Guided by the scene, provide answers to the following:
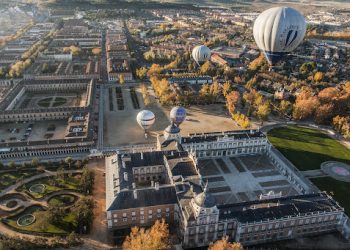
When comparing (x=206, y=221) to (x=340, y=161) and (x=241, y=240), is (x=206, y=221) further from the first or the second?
(x=340, y=161)

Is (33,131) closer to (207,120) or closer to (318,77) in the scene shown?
(207,120)

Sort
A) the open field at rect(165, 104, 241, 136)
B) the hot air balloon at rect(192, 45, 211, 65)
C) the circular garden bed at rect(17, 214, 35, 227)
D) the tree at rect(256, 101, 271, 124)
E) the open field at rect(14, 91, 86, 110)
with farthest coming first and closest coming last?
the hot air balloon at rect(192, 45, 211, 65), the open field at rect(14, 91, 86, 110), the tree at rect(256, 101, 271, 124), the open field at rect(165, 104, 241, 136), the circular garden bed at rect(17, 214, 35, 227)

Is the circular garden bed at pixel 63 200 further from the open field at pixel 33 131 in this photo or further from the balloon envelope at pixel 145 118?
the balloon envelope at pixel 145 118

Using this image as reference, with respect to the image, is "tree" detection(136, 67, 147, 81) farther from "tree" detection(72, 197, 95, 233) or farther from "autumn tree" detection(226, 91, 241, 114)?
"tree" detection(72, 197, 95, 233)

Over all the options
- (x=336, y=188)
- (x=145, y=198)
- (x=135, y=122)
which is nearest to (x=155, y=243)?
(x=145, y=198)

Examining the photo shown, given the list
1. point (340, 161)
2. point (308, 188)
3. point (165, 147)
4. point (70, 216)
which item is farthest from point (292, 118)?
point (70, 216)

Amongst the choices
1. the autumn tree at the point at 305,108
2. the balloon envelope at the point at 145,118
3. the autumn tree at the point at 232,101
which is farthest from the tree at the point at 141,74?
the autumn tree at the point at 305,108

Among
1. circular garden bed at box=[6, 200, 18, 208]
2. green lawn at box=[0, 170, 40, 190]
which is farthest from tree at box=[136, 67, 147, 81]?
circular garden bed at box=[6, 200, 18, 208]
